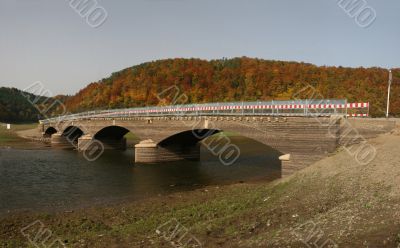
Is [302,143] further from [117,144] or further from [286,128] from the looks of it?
[117,144]

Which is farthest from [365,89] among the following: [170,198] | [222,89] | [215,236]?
[215,236]

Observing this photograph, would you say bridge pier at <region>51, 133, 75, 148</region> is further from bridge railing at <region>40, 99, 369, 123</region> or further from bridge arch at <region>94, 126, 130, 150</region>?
bridge railing at <region>40, 99, 369, 123</region>

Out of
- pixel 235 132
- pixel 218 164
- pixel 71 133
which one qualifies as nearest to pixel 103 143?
pixel 71 133

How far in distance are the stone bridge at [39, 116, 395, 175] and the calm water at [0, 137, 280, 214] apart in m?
3.08

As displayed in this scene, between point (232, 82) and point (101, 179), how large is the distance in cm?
9508

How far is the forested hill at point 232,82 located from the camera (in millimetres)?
88188

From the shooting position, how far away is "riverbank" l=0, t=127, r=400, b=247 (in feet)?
39.0

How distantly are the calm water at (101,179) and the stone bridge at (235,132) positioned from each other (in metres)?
3.08

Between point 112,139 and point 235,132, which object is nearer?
point 235,132

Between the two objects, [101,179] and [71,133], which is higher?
[101,179]

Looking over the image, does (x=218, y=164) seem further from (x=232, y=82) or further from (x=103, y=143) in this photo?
(x=232, y=82)

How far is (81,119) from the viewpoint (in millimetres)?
70000

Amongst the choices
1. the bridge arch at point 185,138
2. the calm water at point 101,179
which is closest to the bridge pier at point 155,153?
the bridge arch at point 185,138

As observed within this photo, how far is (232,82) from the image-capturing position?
12506cm
